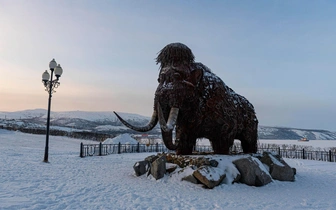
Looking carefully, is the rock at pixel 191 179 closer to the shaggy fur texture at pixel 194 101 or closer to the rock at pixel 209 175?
the rock at pixel 209 175

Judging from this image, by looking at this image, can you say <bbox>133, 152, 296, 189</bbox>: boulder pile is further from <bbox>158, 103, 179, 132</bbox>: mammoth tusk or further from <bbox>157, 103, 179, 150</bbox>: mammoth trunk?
<bbox>158, 103, 179, 132</bbox>: mammoth tusk

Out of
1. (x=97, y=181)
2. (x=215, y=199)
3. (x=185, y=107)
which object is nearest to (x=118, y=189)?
(x=97, y=181)

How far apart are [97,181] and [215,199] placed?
350 centimetres

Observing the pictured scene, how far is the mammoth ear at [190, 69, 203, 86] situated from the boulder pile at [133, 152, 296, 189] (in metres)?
2.19

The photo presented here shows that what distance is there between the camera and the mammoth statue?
296 inches

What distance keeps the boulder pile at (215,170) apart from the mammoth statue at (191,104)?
0.63m

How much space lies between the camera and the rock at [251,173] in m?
7.38

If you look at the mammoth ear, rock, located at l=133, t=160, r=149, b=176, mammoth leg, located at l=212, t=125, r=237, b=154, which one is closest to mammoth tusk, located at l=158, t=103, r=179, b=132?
the mammoth ear

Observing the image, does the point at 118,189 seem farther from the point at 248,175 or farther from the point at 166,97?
the point at 248,175

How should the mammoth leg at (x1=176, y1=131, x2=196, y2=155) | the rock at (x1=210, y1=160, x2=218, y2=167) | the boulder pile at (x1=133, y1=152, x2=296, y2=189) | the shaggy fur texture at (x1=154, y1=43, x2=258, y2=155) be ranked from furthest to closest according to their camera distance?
the mammoth leg at (x1=176, y1=131, x2=196, y2=155) < the shaggy fur texture at (x1=154, y1=43, x2=258, y2=155) < the rock at (x1=210, y1=160, x2=218, y2=167) < the boulder pile at (x1=133, y1=152, x2=296, y2=189)

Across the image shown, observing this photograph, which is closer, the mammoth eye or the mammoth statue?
the mammoth statue

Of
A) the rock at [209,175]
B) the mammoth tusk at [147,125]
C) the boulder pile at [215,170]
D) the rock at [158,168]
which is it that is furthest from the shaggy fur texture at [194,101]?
the rock at [209,175]

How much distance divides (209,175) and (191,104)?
210cm

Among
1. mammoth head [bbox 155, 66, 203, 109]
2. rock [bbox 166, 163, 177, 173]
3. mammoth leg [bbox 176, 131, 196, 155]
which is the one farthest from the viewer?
mammoth leg [bbox 176, 131, 196, 155]
